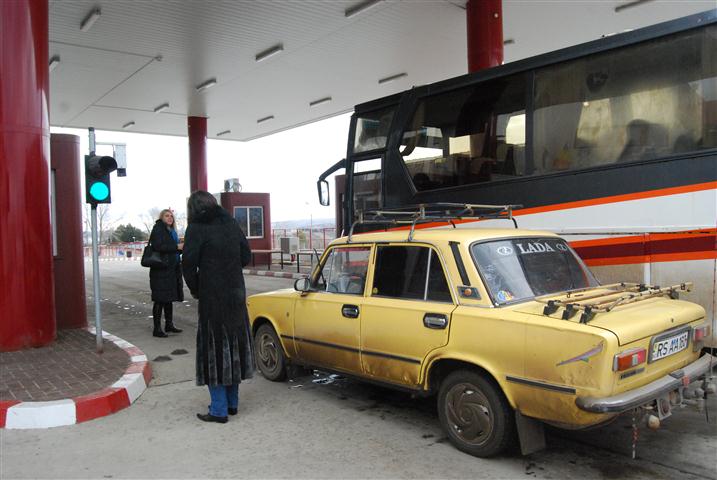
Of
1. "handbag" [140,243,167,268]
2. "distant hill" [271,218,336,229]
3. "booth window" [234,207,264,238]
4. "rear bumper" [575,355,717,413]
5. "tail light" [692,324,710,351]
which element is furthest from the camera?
"distant hill" [271,218,336,229]

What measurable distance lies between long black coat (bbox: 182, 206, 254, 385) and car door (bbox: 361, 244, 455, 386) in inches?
44.5

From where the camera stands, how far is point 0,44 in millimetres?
6949

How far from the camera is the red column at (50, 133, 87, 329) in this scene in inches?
340

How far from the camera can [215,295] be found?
4648 mm

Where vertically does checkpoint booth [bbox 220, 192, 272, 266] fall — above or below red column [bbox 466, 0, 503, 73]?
below

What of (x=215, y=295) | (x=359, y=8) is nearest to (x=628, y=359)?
(x=215, y=295)

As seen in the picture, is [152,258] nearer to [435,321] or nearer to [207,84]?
[435,321]

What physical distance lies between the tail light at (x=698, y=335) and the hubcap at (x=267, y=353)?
377 cm

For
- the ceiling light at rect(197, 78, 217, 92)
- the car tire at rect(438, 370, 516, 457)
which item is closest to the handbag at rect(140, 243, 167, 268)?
the car tire at rect(438, 370, 516, 457)

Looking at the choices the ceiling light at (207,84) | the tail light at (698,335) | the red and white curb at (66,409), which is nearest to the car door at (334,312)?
the red and white curb at (66,409)

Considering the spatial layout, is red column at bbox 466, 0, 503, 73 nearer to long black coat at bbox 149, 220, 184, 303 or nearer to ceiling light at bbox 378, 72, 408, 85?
long black coat at bbox 149, 220, 184, 303

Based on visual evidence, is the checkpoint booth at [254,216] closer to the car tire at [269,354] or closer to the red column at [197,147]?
the red column at [197,147]

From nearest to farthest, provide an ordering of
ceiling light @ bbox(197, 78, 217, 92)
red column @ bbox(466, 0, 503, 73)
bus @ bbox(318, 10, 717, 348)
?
bus @ bbox(318, 10, 717, 348)
red column @ bbox(466, 0, 503, 73)
ceiling light @ bbox(197, 78, 217, 92)

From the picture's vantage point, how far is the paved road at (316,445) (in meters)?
3.68
